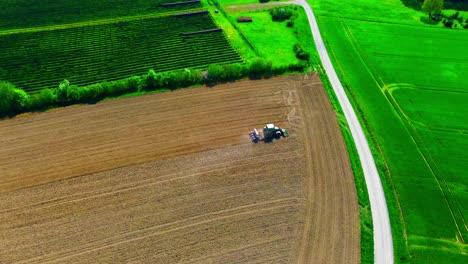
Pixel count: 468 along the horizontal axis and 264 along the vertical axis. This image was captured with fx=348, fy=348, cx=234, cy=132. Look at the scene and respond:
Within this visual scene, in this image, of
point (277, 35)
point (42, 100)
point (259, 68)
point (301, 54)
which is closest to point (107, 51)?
point (42, 100)

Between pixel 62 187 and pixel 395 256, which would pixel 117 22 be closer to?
pixel 62 187

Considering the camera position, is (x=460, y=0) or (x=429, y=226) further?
(x=460, y=0)

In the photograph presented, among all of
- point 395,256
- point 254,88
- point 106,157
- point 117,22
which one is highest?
point 117,22

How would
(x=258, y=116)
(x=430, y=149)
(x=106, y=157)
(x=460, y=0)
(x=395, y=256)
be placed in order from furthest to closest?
(x=460, y=0) → (x=258, y=116) → (x=430, y=149) → (x=106, y=157) → (x=395, y=256)

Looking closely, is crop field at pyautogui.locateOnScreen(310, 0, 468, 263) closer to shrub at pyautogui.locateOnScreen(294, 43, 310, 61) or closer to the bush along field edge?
shrub at pyautogui.locateOnScreen(294, 43, 310, 61)

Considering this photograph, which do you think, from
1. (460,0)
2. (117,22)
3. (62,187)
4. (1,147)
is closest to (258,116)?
(62,187)

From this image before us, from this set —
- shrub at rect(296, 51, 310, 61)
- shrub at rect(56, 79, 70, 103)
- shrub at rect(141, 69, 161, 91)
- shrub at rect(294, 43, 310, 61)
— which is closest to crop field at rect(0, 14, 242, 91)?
shrub at rect(56, 79, 70, 103)
